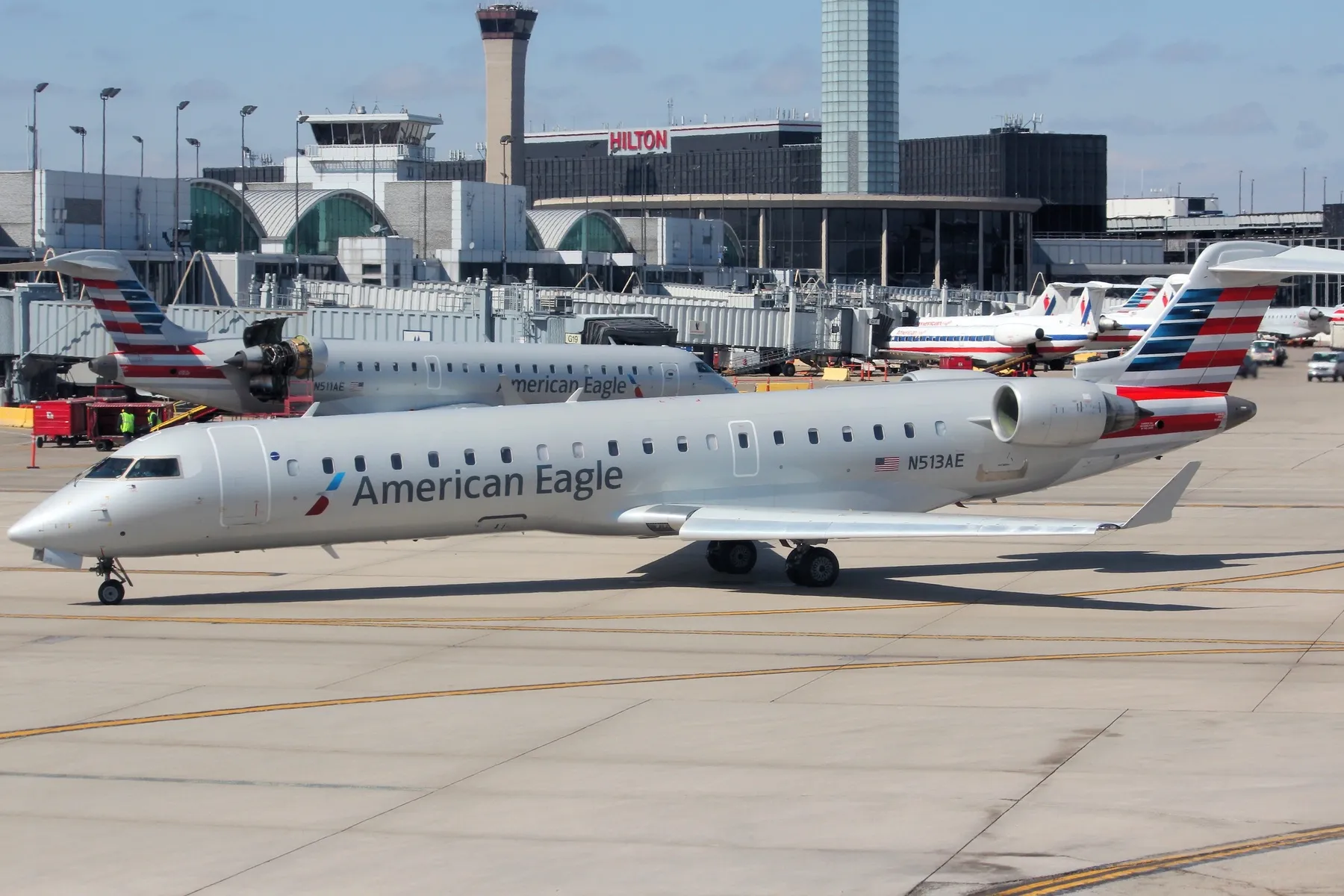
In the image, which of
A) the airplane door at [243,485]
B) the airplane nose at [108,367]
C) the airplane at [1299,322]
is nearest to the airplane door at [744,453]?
the airplane door at [243,485]

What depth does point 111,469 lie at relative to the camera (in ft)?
83.4

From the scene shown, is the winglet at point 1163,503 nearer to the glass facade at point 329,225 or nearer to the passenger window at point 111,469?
the passenger window at point 111,469

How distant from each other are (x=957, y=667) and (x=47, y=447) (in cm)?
4427

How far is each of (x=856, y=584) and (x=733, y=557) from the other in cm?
230

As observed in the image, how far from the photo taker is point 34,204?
94.2m

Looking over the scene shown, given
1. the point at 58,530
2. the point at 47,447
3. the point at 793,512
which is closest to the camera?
the point at 58,530

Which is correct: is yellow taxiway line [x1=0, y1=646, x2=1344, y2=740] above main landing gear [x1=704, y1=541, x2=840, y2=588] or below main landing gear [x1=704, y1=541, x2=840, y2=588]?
below

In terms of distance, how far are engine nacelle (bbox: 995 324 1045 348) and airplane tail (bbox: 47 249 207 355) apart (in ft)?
181

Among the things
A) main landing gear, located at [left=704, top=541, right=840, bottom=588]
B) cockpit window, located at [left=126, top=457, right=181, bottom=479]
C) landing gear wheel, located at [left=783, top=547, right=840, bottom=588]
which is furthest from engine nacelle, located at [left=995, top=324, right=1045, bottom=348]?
cockpit window, located at [left=126, top=457, right=181, bottom=479]

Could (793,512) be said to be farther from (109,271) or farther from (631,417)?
(109,271)

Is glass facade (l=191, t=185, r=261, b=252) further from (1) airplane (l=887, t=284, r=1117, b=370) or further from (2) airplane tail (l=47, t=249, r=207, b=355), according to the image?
(2) airplane tail (l=47, t=249, r=207, b=355)

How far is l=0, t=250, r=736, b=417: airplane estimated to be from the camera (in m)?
49.8

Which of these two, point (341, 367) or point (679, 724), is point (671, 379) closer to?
point (341, 367)

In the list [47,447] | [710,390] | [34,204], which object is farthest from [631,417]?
[34,204]
